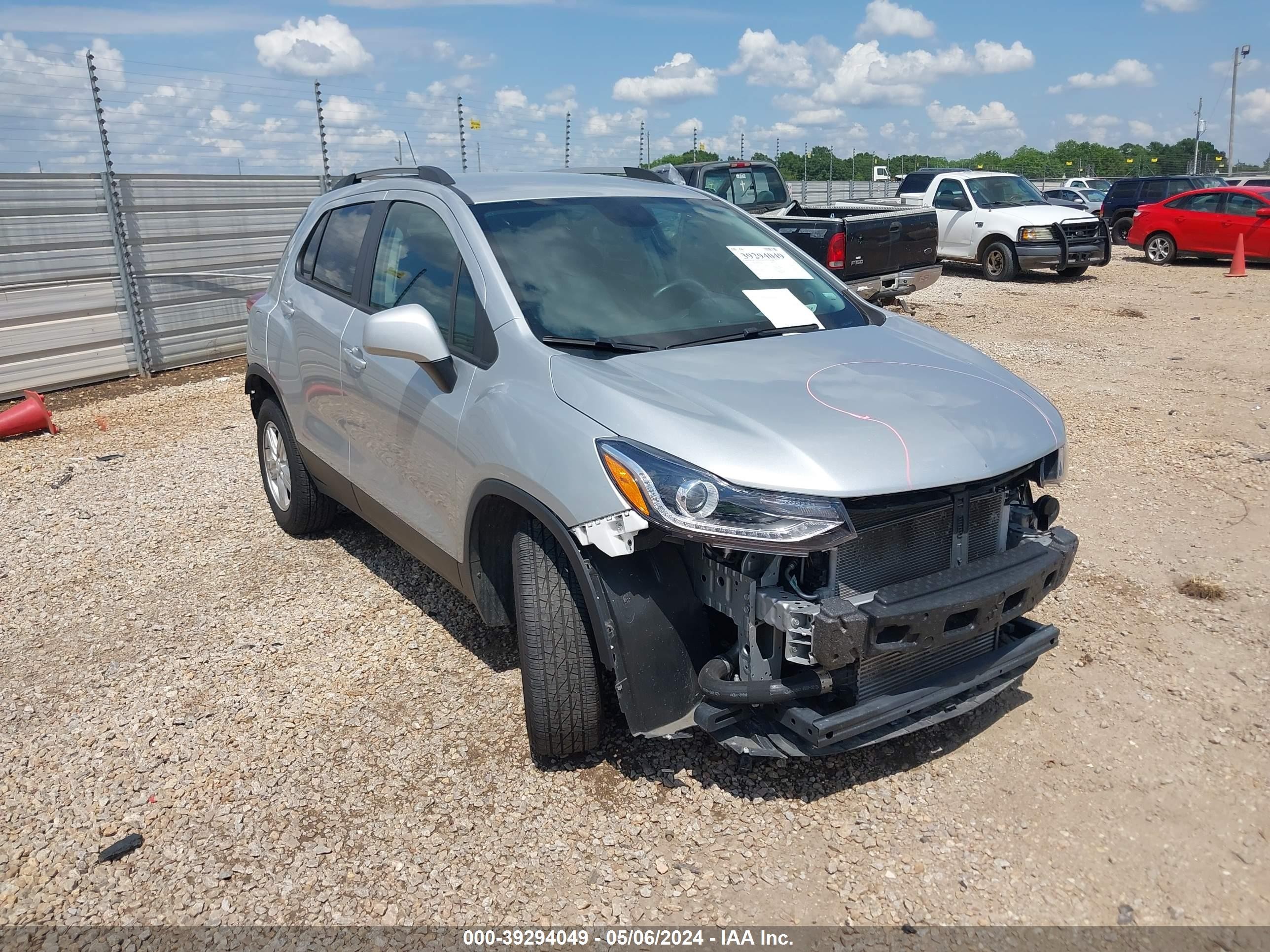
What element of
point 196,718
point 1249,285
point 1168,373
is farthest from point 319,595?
point 1249,285

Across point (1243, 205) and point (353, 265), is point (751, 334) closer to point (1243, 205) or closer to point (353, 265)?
point (353, 265)

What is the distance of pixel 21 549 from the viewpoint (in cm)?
561

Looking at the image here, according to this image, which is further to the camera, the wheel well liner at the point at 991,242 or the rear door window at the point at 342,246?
the wheel well liner at the point at 991,242

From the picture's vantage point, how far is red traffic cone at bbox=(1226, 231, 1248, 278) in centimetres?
1692

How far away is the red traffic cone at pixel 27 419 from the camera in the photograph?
26.6 feet

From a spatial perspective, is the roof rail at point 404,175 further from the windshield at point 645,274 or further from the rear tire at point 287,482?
the rear tire at point 287,482

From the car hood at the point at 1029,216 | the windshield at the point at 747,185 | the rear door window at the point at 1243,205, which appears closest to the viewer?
the windshield at the point at 747,185

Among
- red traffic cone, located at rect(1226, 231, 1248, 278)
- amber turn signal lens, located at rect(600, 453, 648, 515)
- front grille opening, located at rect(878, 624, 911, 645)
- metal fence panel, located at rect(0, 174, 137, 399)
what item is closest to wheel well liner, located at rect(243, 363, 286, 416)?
amber turn signal lens, located at rect(600, 453, 648, 515)

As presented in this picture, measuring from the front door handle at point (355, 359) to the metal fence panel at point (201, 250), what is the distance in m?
7.64

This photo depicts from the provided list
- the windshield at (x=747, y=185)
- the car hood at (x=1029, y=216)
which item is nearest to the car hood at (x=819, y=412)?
the windshield at (x=747, y=185)

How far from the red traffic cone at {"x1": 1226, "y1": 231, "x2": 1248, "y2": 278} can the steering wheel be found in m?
17.1

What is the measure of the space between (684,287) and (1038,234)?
14851 millimetres

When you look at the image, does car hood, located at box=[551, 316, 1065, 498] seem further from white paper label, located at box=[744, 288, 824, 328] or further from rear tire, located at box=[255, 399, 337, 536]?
rear tire, located at box=[255, 399, 337, 536]

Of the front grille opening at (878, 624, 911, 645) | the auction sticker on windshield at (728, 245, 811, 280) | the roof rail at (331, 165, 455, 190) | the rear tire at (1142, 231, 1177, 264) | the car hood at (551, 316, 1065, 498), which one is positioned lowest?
the front grille opening at (878, 624, 911, 645)
